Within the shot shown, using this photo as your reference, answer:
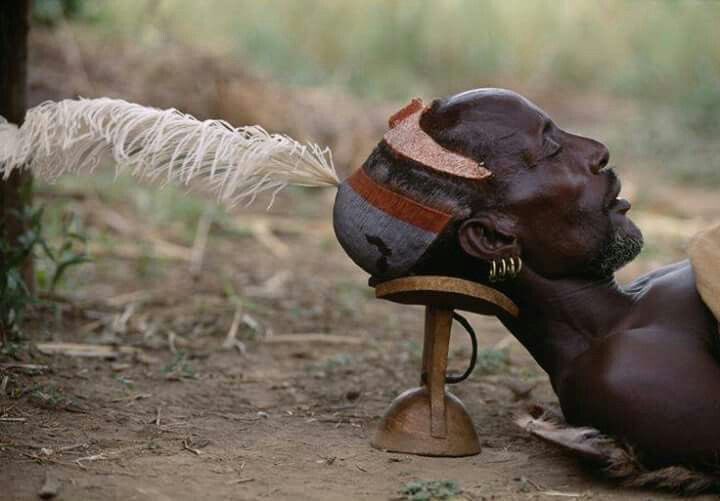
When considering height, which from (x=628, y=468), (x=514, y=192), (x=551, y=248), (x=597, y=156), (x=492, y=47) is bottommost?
(x=628, y=468)

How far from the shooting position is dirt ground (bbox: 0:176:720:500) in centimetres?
242

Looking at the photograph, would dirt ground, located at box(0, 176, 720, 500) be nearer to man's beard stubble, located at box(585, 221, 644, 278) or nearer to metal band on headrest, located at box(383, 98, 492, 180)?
man's beard stubble, located at box(585, 221, 644, 278)

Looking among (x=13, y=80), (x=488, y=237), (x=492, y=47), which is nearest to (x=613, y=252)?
(x=488, y=237)

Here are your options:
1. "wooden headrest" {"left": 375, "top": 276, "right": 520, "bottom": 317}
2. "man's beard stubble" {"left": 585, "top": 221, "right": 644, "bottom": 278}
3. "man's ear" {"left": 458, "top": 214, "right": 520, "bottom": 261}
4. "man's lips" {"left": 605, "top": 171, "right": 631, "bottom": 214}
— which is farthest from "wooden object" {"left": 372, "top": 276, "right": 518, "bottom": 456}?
"man's lips" {"left": 605, "top": 171, "right": 631, "bottom": 214}

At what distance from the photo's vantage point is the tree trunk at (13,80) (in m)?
3.57

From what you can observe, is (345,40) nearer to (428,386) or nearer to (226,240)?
(226,240)

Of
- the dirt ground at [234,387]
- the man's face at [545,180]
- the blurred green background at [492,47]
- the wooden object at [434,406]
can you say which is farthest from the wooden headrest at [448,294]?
the blurred green background at [492,47]

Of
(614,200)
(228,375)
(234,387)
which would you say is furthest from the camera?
(228,375)

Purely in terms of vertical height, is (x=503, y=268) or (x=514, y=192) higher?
(x=514, y=192)

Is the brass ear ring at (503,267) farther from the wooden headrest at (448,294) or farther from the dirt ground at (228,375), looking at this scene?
the dirt ground at (228,375)

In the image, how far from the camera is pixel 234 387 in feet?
11.1

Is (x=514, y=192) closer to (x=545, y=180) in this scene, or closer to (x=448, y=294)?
(x=545, y=180)

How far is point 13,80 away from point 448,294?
1.93 m

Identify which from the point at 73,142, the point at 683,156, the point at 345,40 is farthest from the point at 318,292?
the point at 345,40
